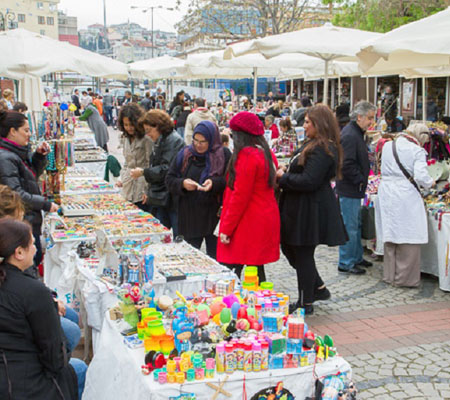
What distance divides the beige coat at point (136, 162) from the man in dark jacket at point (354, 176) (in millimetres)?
2188

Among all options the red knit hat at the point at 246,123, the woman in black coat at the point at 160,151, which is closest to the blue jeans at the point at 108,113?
the woman in black coat at the point at 160,151

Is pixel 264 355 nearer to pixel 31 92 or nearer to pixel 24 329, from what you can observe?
pixel 24 329

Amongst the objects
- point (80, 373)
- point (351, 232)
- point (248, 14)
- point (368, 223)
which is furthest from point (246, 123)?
point (248, 14)

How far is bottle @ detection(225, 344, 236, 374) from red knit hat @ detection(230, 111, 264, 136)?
6.57 ft

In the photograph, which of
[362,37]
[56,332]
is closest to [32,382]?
[56,332]

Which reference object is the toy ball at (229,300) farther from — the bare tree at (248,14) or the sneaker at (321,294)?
the bare tree at (248,14)

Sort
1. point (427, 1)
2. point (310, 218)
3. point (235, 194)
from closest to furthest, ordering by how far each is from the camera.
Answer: point (235, 194) < point (310, 218) < point (427, 1)

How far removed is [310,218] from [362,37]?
5.20 meters

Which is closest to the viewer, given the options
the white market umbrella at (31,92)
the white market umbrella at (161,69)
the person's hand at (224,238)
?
the person's hand at (224,238)

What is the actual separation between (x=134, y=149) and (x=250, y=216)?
2401 mm

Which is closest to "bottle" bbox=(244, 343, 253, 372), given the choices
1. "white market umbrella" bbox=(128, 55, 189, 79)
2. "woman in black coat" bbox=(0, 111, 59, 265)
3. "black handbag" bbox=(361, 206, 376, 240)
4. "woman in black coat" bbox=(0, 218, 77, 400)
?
"woman in black coat" bbox=(0, 218, 77, 400)

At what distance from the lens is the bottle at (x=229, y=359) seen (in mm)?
2559

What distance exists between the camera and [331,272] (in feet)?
20.8

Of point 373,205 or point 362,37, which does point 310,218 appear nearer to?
point 373,205
